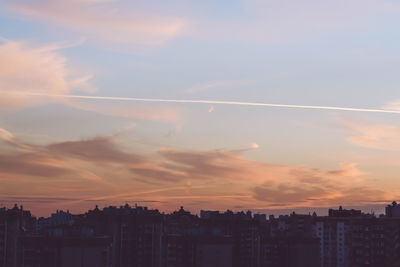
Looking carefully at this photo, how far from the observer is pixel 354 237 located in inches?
7618

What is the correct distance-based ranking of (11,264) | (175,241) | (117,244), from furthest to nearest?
(175,241) → (117,244) → (11,264)

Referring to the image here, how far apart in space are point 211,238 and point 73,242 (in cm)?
3712

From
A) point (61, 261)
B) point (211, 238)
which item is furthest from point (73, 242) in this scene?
point (211, 238)

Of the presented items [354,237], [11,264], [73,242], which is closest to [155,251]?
[73,242]

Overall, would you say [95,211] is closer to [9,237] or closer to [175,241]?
[175,241]

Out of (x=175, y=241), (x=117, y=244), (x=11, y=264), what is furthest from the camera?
(x=175, y=241)

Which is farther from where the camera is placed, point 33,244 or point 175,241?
point 175,241

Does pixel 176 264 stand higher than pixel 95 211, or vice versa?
pixel 95 211

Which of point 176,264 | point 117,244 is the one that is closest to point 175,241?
point 176,264

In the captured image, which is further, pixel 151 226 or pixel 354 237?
pixel 354 237

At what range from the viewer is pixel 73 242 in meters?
166

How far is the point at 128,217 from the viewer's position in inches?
6836

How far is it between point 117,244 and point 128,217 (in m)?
6.57

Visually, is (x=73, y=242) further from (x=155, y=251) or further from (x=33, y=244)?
(x=155, y=251)
